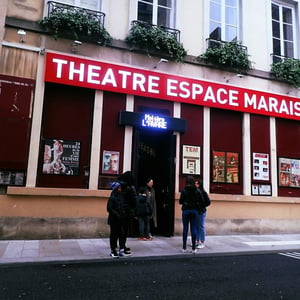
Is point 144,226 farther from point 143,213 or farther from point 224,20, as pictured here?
point 224,20

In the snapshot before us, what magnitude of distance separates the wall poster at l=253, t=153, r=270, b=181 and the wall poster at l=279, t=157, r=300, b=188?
58 centimetres

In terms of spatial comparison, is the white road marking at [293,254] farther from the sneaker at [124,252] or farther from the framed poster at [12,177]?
the framed poster at [12,177]

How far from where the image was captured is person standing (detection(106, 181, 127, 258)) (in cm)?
691

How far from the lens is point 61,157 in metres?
9.19

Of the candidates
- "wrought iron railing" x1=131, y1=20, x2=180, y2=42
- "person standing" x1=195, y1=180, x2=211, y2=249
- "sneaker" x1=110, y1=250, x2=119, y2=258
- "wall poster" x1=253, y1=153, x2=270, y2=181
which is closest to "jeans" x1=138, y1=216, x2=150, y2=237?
"person standing" x1=195, y1=180, x2=211, y2=249

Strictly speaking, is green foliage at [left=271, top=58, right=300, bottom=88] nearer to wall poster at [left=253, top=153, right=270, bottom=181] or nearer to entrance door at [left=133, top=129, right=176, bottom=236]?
wall poster at [left=253, top=153, right=270, bottom=181]

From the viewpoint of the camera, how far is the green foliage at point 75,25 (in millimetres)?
9344

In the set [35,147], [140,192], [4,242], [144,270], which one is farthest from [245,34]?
[4,242]

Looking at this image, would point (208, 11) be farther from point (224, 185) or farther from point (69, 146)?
point (69, 146)

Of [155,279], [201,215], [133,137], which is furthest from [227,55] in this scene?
[155,279]

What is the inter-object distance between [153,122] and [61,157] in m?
2.88

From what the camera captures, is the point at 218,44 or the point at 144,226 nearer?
the point at 144,226

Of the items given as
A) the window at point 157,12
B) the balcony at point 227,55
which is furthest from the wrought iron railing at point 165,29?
the balcony at point 227,55

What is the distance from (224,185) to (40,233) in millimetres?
5859
